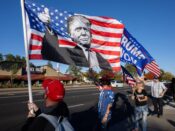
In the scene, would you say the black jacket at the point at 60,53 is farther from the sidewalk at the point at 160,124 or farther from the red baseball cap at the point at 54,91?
the sidewalk at the point at 160,124

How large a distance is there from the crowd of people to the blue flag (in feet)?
2.79

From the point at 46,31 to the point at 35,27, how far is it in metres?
0.25

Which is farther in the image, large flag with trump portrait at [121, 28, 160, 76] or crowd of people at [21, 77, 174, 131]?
large flag with trump portrait at [121, 28, 160, 76]

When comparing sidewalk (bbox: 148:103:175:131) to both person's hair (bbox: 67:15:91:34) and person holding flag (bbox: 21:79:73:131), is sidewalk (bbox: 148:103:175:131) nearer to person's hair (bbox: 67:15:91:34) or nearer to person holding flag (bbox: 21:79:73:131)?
person's hair (bbox: 67:15:91:34)

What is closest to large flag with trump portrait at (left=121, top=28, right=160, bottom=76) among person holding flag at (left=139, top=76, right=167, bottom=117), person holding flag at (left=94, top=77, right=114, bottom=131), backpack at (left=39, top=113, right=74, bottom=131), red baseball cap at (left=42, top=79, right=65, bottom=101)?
person holding flag at (left=94, top=77, right=114, bottom=131)

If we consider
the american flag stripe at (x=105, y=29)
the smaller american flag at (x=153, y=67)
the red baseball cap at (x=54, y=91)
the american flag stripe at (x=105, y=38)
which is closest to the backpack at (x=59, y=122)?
the red baseball cap at (x=54, y=91)

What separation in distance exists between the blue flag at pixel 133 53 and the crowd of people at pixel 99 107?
0.85m

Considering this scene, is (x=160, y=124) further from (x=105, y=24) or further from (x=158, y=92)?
(x=105, y=24)

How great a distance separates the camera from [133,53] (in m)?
7.56

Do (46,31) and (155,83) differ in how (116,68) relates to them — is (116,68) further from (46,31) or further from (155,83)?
(155,83)

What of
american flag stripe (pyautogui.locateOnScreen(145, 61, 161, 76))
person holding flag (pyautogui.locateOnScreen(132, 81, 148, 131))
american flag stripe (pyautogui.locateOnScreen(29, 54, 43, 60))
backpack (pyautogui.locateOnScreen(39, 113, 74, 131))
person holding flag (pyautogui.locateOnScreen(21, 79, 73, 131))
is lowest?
person holding flag (pyautogui.locateOnScreen(132, 81, 148, 131))

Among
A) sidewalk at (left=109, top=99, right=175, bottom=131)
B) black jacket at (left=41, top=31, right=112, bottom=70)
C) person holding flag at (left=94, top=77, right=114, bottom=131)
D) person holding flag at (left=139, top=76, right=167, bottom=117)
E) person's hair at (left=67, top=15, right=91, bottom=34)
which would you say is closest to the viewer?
black jacket at (left=41, top=31, right=112, bottom=70)

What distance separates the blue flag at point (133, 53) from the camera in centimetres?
738

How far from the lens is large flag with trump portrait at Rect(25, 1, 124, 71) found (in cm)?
571
